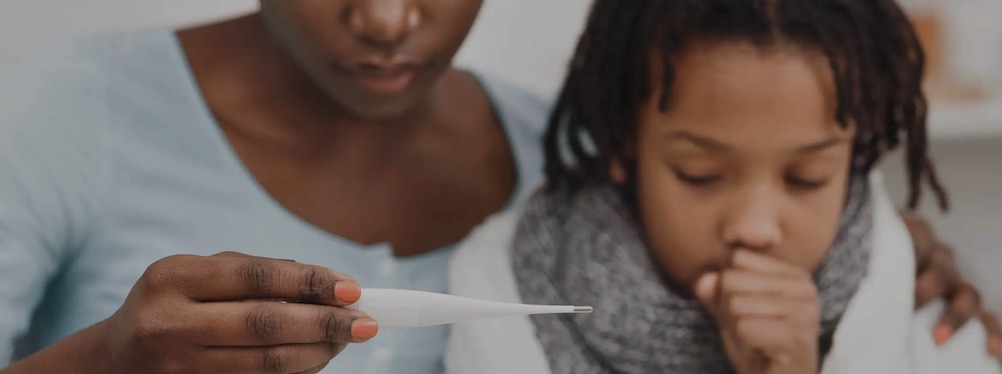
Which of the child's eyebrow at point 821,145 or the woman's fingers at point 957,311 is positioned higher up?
the child's eyebrow at point 821,145

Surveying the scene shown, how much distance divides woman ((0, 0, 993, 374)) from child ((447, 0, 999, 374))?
69 mm

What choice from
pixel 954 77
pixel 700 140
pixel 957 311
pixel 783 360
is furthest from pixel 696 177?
pixel 954 77

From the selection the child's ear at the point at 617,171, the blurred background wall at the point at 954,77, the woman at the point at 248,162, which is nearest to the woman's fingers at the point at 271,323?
the woman at the point at 248,162

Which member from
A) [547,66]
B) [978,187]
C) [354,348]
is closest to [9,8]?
[354,348]

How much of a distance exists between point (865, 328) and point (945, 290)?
14 cm

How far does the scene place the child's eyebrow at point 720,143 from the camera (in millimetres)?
655

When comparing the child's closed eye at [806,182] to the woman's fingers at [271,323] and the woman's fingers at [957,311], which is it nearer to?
the woman's fingers at [957,311]

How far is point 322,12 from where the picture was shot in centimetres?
66

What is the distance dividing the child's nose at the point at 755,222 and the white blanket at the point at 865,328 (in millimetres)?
87

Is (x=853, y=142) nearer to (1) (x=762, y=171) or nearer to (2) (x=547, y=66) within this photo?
(1) (x=762, y=171)

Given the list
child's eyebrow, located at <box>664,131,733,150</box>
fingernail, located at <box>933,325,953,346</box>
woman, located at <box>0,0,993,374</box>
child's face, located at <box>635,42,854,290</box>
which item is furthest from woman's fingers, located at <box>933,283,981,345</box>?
woman, located at <box>0,0,993,374</box>

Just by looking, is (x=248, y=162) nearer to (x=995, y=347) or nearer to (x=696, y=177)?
(x=696, y=177)

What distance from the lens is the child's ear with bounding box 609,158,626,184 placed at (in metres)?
0.76

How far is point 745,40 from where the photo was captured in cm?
66
